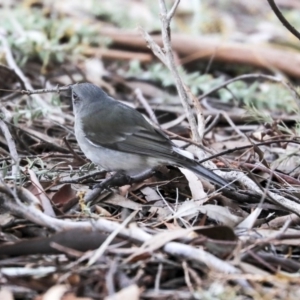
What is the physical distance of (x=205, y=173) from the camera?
3.32 meters

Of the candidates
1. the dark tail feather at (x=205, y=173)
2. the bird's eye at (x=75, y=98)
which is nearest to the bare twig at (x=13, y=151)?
the bird's eye at (x=75, y=98)

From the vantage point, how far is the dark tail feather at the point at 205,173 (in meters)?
3.30

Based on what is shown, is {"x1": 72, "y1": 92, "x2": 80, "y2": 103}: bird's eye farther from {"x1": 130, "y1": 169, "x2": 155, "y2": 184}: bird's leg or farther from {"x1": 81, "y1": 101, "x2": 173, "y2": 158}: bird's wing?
{"x1": 130, "y1": 169, "x2": 155, "y2": 184}: bird's leg

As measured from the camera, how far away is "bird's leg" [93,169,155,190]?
11.2 ft

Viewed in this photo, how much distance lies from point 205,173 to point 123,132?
67cm

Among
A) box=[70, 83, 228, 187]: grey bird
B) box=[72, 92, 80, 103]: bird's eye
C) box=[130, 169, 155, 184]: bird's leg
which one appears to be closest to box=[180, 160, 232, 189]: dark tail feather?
box=[70, 83, 228, 187]: grey bird

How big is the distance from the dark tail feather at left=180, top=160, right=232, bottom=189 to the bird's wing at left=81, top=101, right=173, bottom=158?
0.22 metres

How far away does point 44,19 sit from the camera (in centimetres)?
668

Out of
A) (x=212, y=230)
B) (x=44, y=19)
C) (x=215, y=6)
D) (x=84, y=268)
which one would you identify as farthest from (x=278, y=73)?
(x=84, y=268)

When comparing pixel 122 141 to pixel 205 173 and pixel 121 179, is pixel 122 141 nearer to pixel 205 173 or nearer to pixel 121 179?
pixel 121 179

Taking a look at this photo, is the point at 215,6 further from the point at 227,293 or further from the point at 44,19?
the point at 227,293

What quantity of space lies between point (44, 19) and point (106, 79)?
3.76 feet

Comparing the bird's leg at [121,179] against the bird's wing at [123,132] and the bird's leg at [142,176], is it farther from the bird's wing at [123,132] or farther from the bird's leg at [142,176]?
the bird's wing at [123,132]

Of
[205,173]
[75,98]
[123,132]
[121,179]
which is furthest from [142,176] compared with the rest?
[75,98]
